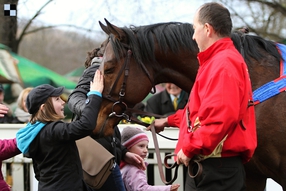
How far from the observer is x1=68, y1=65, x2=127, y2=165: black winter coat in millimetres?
3796

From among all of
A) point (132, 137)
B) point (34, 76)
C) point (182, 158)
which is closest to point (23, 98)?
point (132, 137)

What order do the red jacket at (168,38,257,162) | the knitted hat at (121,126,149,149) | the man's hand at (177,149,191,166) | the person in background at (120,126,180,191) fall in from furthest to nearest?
the knitted hat at (121,126,149,149) < the person in background at (120,126,180,191) < the man's hand at (177,149,191,166) < the red jacket at (168,38,257,162)

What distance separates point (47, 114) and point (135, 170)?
3.35 ft

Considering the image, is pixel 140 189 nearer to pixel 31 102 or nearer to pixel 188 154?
pixel 31 102

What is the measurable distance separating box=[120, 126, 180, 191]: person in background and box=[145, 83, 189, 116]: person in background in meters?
2.04

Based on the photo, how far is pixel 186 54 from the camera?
12.5 feet

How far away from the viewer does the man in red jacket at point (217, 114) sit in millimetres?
2629

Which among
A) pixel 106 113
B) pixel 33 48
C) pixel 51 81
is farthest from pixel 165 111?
pixel 33 48

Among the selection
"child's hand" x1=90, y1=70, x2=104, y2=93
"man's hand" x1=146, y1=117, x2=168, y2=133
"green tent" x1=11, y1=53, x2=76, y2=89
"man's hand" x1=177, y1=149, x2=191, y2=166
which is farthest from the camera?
"green tent" x1=11, y1=53, x2=76, y2=89

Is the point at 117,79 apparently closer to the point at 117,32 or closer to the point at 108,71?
the point at 108,71

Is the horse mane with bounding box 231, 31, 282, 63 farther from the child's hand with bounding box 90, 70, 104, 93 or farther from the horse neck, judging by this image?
the child's hand with bounding box 90, 70, 104, 93

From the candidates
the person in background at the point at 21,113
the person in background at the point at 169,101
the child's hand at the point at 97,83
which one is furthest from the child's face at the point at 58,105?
the person in background at the point at 169,101

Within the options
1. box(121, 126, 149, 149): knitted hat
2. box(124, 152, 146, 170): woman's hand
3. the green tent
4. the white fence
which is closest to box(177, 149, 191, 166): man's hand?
box(124, 152, 146, 170): woman's hand

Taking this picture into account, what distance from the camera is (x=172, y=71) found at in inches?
153
